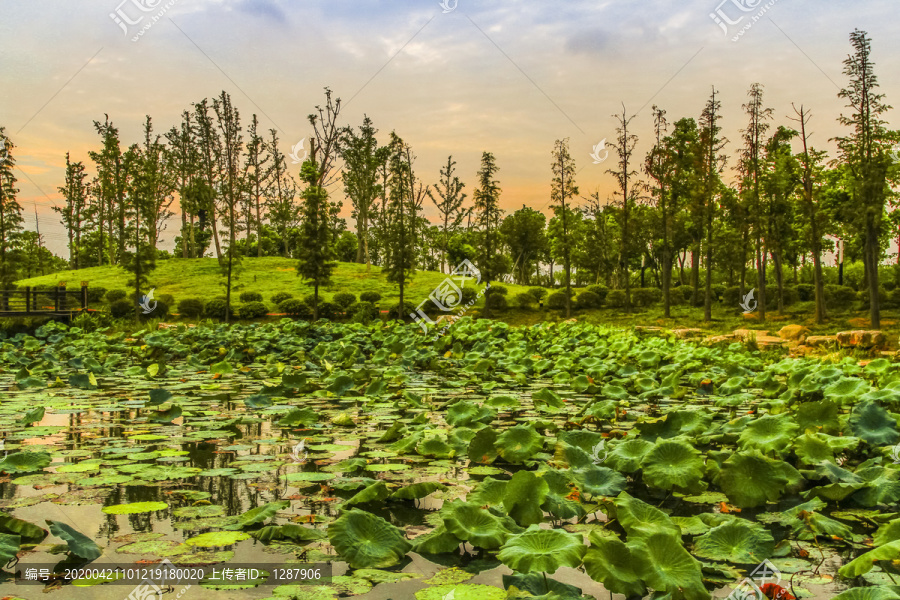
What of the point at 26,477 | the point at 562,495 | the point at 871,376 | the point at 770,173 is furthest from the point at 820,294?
the point at 26,477

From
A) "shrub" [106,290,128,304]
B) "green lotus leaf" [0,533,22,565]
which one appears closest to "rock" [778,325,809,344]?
"green lotus leaf" [0,533,22,565]

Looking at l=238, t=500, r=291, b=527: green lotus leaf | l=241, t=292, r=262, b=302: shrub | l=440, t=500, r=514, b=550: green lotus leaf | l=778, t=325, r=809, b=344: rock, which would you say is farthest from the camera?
l=241, t=292, r=262, b=302: shrub

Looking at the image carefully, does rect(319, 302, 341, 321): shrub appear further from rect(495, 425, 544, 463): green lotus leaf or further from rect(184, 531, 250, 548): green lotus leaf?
rect(184, 531, 250, 548): green lotus leaf

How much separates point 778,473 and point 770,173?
2651 centimetres

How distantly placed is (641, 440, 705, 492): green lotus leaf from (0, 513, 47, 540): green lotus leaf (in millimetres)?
2647

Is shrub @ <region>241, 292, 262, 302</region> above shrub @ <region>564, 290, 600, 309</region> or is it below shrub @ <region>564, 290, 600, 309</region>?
above

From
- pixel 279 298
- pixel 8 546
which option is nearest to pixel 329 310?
pixel 279 298

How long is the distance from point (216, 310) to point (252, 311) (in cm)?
161

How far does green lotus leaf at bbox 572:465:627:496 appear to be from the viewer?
2811 mm

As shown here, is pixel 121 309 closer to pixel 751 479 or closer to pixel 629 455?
pixel 629 455

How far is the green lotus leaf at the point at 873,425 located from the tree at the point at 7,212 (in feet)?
129

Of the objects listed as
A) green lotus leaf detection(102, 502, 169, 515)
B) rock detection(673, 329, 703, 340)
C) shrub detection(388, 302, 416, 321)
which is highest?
shrub detection(388, 302, 416, 321)

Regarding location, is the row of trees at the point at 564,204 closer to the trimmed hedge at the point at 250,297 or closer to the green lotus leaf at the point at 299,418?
the trimmed hedge at the point at 250,297
